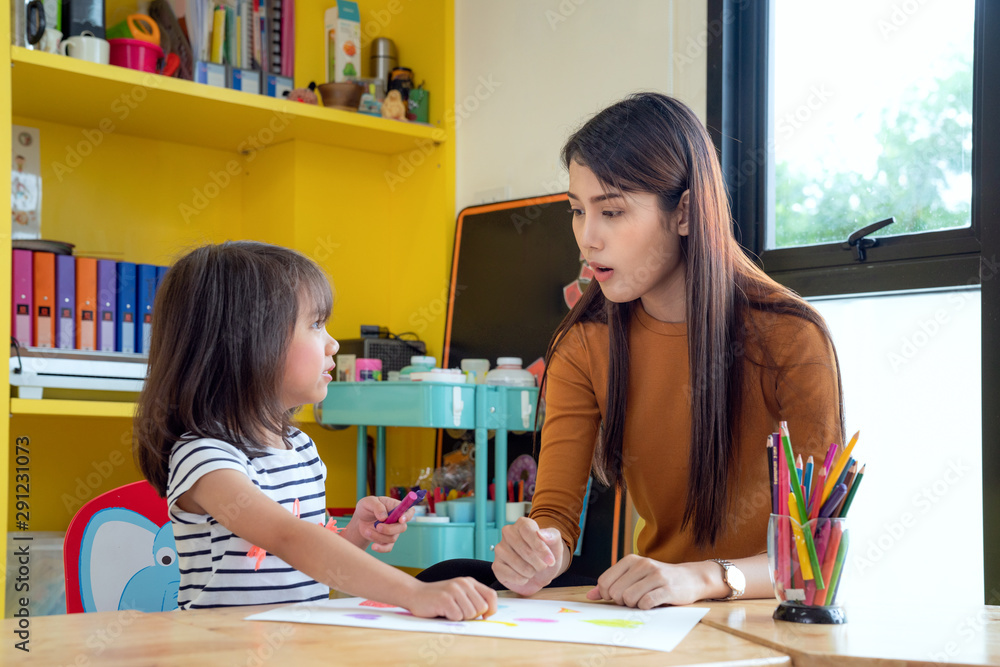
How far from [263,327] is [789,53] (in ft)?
5.25

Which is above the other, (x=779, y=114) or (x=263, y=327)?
(x=779, y=114)

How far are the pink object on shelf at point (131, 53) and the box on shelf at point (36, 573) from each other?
122 centimetres

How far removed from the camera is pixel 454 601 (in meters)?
0.86

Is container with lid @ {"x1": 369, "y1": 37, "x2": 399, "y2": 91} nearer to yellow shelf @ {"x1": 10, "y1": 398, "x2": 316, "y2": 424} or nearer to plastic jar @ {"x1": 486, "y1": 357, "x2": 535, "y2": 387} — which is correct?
plastic jar @ {"x1": 486, "y1": 357, "x2": 535, "y2": 387}

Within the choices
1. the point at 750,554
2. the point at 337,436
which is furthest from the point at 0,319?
the point at 750,554

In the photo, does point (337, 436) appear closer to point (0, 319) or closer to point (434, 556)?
point (434, 556)

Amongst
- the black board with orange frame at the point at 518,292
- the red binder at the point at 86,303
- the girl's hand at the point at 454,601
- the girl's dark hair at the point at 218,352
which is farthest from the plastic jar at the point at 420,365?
the girl's hand at the point at 454,601

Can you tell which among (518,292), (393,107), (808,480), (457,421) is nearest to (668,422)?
(808,480)

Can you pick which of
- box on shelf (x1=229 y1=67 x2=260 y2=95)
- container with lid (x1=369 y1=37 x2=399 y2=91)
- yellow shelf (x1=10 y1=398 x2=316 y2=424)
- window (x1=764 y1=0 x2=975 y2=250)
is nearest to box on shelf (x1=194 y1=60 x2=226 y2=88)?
box on shelf (x1=229 y1=67 x2=260 y2=95)

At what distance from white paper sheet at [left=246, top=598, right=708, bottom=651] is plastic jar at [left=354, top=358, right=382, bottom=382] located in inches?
67.9

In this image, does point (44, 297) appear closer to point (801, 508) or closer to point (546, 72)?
point (546, 72)

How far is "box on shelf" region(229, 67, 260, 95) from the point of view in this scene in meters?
2.79

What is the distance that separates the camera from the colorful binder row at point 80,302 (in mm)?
2404

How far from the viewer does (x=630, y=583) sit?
996 millimetres
